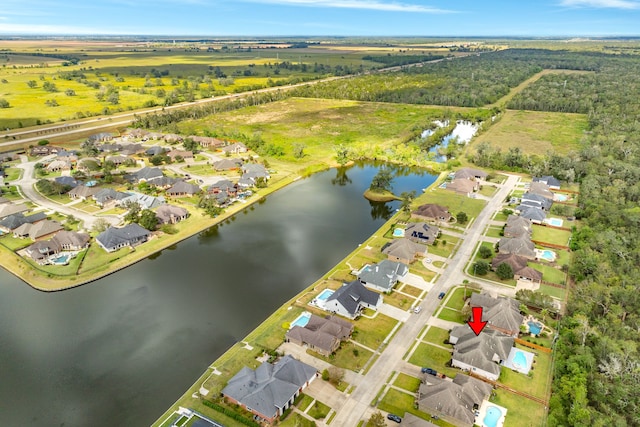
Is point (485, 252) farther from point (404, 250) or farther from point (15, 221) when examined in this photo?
point (15, 221)

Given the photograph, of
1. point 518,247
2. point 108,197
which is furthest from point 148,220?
point 518,247

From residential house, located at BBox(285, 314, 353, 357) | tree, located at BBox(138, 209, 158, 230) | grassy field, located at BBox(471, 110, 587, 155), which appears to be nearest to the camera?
residential house, located at BBox(285, 314, 353, 357)

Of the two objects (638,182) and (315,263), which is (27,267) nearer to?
(315,263)

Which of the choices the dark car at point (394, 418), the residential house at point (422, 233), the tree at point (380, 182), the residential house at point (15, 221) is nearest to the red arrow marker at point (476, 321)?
the dark car at point (394, 418)

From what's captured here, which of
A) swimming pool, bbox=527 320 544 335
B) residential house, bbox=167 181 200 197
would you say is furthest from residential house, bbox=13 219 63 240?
swimming pool, bbox=527 320 544 335

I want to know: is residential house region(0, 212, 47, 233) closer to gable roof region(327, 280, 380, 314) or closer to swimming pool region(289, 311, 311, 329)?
swimming pool region(289, 311, 311, 329)

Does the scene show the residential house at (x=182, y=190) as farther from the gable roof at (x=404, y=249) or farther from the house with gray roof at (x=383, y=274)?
the house with gray roof at (x=383, y=274)
